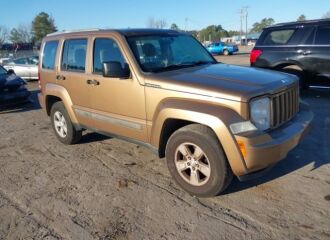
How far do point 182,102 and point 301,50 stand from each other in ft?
19.0

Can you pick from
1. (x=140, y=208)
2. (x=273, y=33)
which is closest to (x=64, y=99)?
(x=140, y=208)

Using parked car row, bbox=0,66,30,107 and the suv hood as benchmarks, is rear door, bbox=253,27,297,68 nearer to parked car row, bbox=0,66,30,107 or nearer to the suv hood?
the suv hood

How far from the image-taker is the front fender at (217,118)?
12.1 feet

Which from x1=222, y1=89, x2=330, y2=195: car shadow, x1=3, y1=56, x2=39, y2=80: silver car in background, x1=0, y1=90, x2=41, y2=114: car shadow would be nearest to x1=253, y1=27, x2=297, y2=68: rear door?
x1=222, y1=89, x2=330, y2=195: car shadow

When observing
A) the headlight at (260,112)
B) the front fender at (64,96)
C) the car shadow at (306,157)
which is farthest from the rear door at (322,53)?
the front fender at (64,96)

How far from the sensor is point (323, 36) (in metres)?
8.54

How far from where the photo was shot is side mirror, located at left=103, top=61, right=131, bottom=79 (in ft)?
15.0

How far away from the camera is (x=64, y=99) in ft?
19.9

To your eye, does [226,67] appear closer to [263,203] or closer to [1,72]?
[263,203]

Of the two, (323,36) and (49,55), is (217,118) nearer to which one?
(49,55)

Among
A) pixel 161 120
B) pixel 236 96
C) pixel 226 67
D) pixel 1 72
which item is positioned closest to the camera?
pixel 236 96

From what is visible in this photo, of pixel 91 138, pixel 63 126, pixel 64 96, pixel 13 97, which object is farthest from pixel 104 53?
pixel 13 97

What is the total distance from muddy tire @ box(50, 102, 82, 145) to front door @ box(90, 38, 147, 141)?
93 centimetres

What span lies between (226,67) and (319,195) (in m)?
2.05
